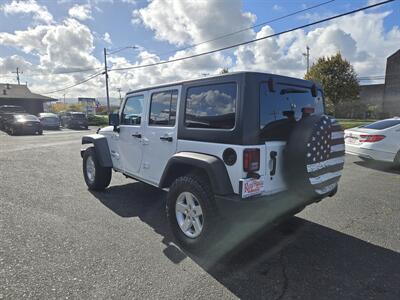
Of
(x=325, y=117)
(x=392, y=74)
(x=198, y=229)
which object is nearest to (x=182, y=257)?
(x=198, y=229)

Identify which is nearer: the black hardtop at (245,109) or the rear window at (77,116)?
the black hardtop at (245,109)

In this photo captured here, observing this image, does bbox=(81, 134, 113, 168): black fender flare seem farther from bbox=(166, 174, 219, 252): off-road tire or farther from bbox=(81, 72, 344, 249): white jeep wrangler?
bbox=(166, 174, 219, 252): off-road tire

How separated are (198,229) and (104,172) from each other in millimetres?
2886

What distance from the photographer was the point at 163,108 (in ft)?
12.6

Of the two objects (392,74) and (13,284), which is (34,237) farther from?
(392,74)

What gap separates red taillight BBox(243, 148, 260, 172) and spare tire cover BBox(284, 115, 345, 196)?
419mm

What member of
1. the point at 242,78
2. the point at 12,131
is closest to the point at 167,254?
the point at 242,78

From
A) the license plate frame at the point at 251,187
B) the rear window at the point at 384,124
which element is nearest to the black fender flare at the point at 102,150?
the license plate frame at the point at 251,187

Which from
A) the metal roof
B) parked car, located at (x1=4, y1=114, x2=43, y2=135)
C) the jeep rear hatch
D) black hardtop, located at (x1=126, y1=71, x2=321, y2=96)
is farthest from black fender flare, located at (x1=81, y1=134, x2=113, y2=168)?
the metal roof

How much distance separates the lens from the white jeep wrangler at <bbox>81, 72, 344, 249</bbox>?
2.73 metres

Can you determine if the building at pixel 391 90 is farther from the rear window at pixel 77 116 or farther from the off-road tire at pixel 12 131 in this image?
the off-road tire at pixel 12 131

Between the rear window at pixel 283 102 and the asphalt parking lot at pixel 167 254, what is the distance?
1529mm

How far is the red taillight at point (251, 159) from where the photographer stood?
8.72 ft

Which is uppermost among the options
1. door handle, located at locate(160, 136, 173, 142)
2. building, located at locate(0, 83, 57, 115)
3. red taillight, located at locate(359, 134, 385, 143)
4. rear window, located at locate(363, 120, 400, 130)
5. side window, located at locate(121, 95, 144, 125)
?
building, located at locate(0, 83, 57, 115)
